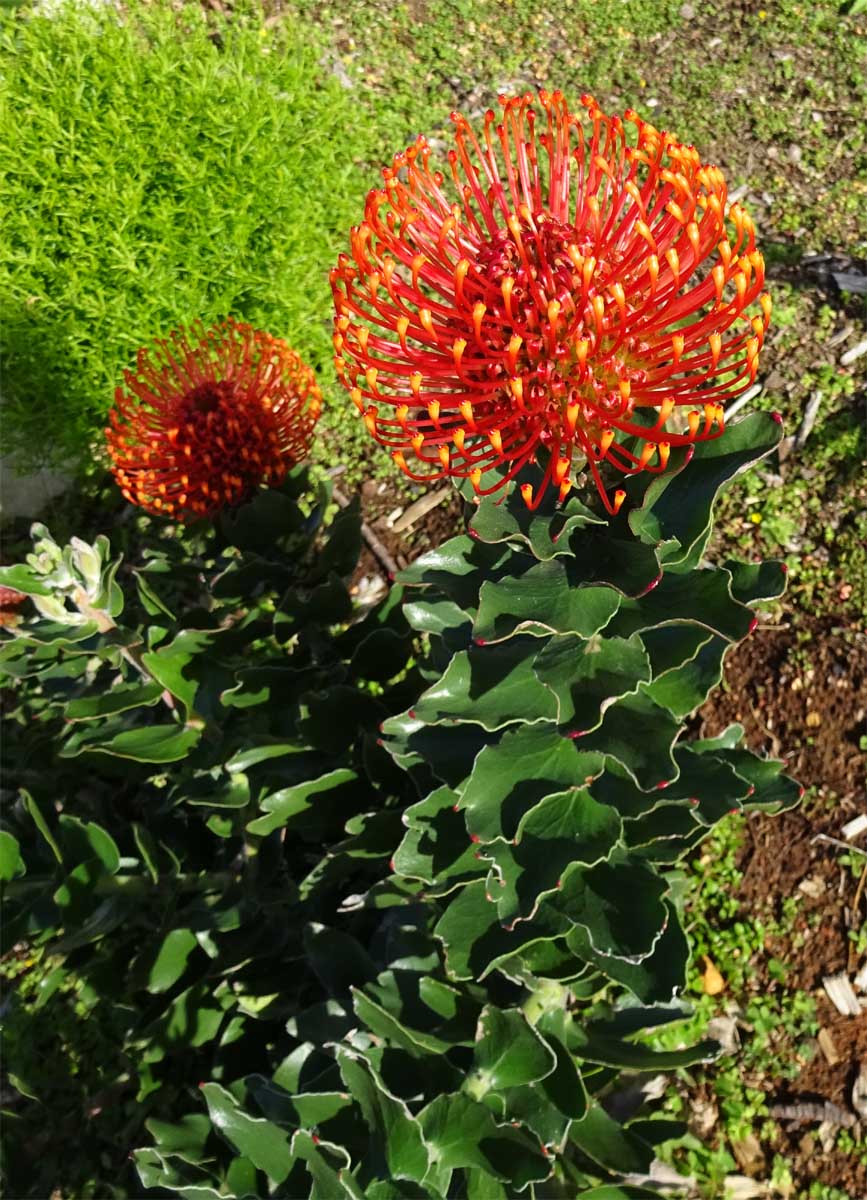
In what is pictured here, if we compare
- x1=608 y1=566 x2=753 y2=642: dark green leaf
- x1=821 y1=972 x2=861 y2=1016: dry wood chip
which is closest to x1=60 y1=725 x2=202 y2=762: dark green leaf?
x1=608 y1=566 x2=753 y2=642: dark green leaf

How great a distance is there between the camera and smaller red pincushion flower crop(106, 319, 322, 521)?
Answer: 6.46 feet

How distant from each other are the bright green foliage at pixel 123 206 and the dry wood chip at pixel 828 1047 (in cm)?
295

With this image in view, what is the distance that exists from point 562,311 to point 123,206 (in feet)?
8.22

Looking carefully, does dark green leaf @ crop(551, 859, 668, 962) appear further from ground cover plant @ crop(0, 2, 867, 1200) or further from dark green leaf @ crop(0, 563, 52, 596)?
dark green leaf @ crop(0, 563, 52, 596)

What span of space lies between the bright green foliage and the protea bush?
1.25 m

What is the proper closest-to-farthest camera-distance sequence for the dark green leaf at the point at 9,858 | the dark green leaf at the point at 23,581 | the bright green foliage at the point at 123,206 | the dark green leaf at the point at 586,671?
1. the dark green leaf at the point at 586,671
2. the dark green leaf at the point at 23,581
3. the dark green leaf at the point at 9,858
4. the bright green foliage at the point at 123,206

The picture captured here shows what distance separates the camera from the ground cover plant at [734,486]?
7.84 ft

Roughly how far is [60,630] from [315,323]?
230 cm

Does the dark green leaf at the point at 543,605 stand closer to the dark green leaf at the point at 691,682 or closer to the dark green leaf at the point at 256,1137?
the dark green leaf at the point at 691,682

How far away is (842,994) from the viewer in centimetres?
247

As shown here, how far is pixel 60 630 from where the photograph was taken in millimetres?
1782

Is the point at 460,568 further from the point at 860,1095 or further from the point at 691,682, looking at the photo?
the point at 860,1095

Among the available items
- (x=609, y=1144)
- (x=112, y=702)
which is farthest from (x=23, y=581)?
(x=609, y=1144)

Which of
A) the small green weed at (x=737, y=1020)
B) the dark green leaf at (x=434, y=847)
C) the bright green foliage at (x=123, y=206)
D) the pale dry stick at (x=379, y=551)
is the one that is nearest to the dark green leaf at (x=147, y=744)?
the dark green leaf at (x=434, y=847)
